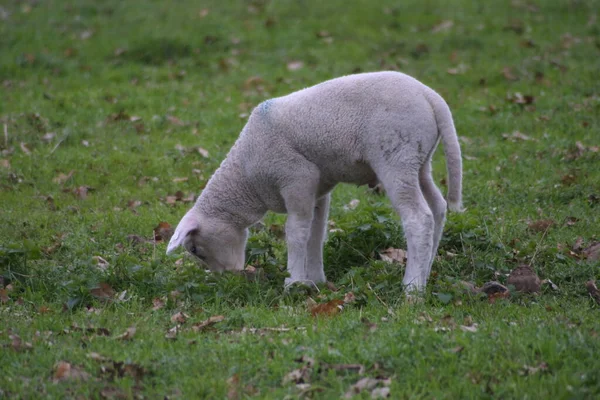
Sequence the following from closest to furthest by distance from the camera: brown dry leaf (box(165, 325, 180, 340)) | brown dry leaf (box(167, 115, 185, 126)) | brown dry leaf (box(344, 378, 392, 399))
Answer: brown dry leaf (box(344, 378, 392, 399))
brown dry leaf (box(165, 325, 180, 340))
brown dry leaf (box(167, 115, 185, 126))

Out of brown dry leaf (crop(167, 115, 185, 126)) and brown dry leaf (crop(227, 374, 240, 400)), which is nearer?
brown dry leaf (crop(227, 374, 240, 400))

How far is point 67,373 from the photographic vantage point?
177 inches

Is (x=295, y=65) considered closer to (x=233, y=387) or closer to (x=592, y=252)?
(x=592, y=252)

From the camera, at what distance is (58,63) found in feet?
44.0

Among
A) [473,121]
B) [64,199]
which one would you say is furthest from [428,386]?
[473,121]

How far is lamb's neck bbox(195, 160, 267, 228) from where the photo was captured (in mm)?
6492

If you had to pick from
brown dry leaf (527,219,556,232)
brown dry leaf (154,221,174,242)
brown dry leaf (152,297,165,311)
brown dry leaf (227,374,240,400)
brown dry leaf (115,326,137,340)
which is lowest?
brown dry leaf (154,221,174,242)

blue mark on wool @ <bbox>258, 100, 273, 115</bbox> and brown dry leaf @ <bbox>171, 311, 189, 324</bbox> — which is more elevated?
blue mark on wool @ <bbox>258, 100, 273, 115</bbox>

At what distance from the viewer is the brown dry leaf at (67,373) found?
4.48m

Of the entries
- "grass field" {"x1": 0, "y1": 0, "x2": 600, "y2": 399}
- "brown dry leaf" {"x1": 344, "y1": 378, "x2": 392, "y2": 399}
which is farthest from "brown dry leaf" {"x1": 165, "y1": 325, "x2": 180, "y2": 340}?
"brown dry leaf" {"x1": 344, "y1": 378, "x2": 392, "y2": 399}

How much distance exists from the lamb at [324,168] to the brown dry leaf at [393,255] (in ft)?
1.60

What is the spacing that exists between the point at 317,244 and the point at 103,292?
1732mm

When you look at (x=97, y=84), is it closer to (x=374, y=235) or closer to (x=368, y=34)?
(x=368, y=34)

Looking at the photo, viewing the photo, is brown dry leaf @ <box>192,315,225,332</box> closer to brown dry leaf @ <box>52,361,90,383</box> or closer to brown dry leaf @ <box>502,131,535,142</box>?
brown dry leaf @ <box>52,361,90,383</box>
